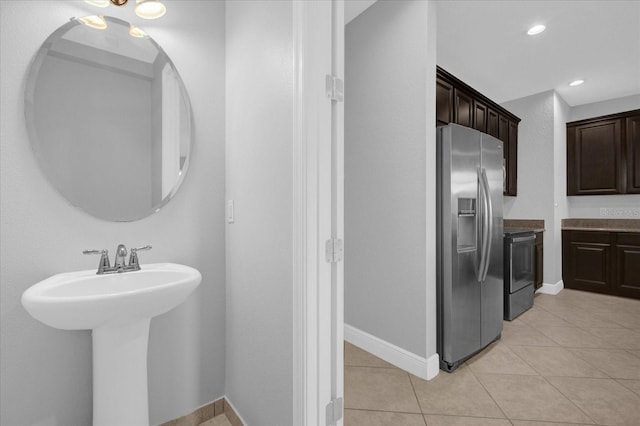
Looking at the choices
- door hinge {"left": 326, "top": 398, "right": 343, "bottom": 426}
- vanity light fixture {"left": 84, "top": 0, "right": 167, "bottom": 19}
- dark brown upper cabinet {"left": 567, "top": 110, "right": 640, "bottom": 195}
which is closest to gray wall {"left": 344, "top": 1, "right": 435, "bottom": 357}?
door hinge {"left": 326, "top": 398, "right": 343, "bottom": 426}

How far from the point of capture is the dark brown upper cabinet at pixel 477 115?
260cm

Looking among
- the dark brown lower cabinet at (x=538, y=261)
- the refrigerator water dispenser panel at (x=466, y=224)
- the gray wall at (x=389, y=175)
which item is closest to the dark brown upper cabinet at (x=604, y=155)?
the dark brown lower cabinet at (x=538, y=261)

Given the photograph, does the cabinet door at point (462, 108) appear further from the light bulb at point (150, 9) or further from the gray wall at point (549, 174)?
the light bulb at point (150, 9)

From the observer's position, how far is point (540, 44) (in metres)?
3.03

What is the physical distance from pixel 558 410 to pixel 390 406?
3.21 ft

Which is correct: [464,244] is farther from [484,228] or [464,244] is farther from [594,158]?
[594,158]

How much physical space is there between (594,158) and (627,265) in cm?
159

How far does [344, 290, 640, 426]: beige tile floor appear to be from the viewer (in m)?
1.67

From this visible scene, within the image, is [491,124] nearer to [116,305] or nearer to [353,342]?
[353,342]

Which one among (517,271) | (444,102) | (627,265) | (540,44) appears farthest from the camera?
(627,265)

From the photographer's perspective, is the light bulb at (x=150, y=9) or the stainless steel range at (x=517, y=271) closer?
the light bulb at (x=150, y=9)

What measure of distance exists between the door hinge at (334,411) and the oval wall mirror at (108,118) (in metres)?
1.24

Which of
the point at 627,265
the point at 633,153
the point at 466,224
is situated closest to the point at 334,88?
the point at 466,224

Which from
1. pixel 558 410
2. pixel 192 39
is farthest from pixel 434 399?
pixel 192 39
